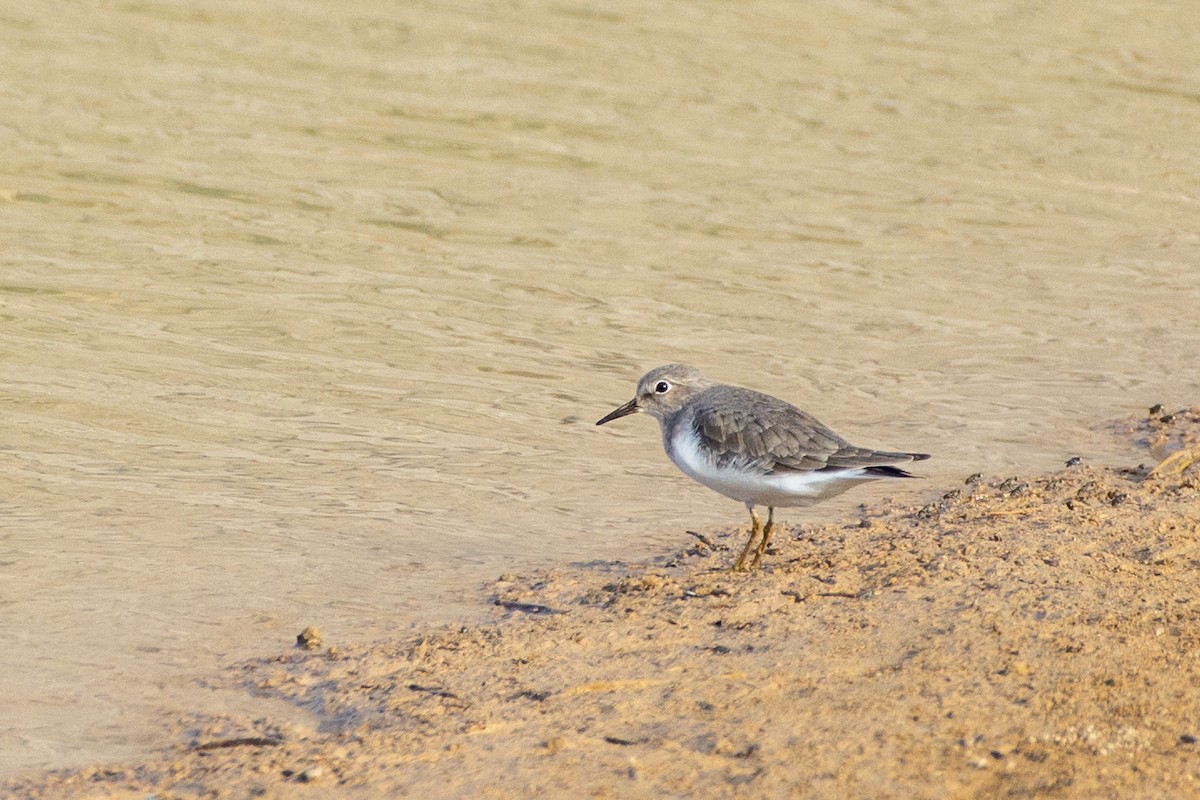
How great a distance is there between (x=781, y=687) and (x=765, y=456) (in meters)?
1.75

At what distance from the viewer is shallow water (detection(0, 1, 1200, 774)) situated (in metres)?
7.68

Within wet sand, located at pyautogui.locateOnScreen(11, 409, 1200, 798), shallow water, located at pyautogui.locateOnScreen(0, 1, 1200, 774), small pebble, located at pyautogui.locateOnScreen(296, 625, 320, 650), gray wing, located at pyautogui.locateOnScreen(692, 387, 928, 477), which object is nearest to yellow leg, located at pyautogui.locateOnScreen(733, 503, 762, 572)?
wet sand, located at pyautogui.locateOnScreen(11, 409, 1200, 798)

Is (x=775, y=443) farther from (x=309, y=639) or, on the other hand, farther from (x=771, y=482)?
(x=309, y=639)

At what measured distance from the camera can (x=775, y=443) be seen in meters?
7.09

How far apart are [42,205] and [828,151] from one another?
722 centimetres

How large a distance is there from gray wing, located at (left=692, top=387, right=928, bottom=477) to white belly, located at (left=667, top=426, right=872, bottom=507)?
31mm

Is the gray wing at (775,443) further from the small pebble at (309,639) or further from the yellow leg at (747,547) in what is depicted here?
the small pebble at (309,639)

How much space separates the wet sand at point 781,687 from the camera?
4.87m

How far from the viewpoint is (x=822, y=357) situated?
10.9 m

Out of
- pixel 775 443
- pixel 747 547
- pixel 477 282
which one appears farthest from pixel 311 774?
pixel 477 282

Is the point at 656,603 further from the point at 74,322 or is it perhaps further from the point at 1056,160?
the point at 1056,160

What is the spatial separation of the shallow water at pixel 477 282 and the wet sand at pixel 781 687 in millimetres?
498

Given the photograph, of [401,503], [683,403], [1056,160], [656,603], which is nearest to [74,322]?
[401,503]

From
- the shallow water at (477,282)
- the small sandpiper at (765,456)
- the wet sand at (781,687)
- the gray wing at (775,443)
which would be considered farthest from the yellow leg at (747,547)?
the shallow water at (477,282)
